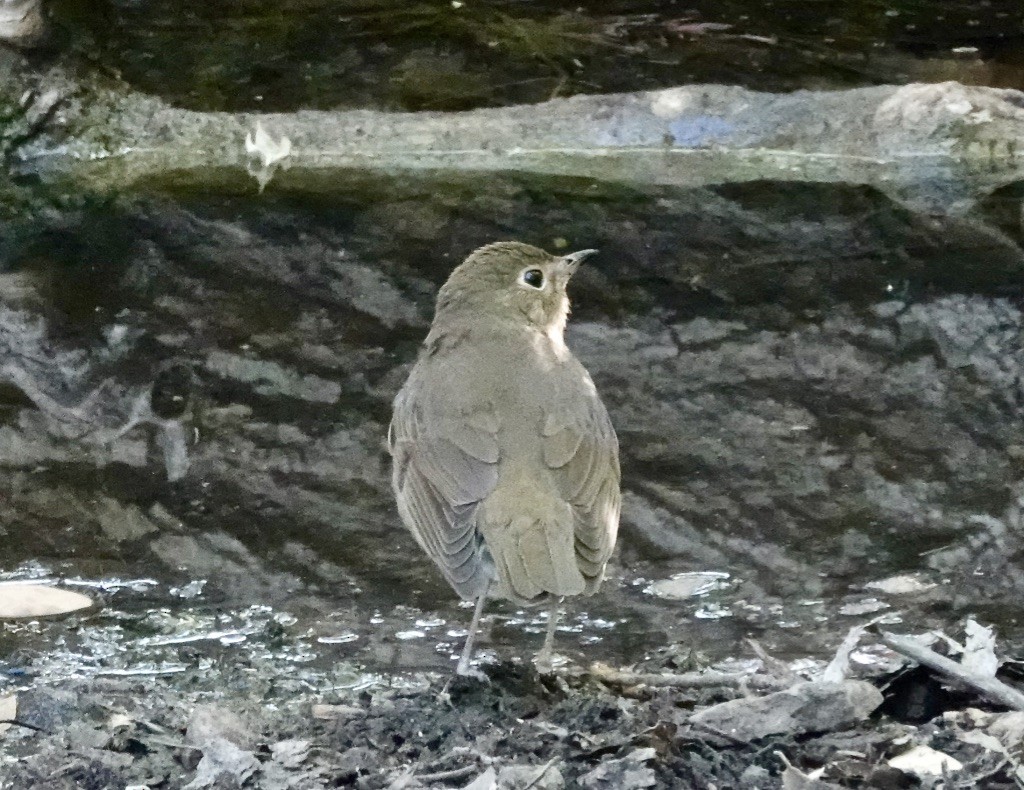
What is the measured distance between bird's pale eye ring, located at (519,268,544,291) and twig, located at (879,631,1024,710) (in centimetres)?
185

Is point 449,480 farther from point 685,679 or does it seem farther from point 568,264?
point 568,264

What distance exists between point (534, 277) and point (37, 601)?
1936 millimetres

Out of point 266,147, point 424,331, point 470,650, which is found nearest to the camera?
point 470,650

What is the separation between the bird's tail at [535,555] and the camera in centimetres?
409

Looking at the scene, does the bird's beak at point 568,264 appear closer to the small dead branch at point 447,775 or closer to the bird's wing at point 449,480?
the bird's wing at point 449,480

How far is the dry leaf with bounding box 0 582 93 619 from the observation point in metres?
5.21

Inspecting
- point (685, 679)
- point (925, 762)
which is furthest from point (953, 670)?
point (685, 679)

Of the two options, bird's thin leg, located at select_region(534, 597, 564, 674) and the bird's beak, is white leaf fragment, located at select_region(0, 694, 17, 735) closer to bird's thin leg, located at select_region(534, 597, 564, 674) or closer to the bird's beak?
bird's thin leg, located at select_region(534, 597, 564, 674)

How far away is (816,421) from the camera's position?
6.65 m

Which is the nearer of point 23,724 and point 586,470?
point 23,724

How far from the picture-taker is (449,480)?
14.7 feet

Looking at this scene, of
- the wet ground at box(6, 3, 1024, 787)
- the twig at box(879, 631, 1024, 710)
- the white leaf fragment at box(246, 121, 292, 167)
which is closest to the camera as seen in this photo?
the twig at box(879, 631, 1024, 710)

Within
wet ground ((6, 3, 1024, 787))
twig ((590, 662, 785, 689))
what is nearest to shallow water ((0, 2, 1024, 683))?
wet ground ((6, 3, 1024, 787))

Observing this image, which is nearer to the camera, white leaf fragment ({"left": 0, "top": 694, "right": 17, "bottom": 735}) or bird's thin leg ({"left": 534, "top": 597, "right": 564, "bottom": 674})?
white leaf fragment ({"left": 0, "top": 694, "right": 17, "bottom": 735})
